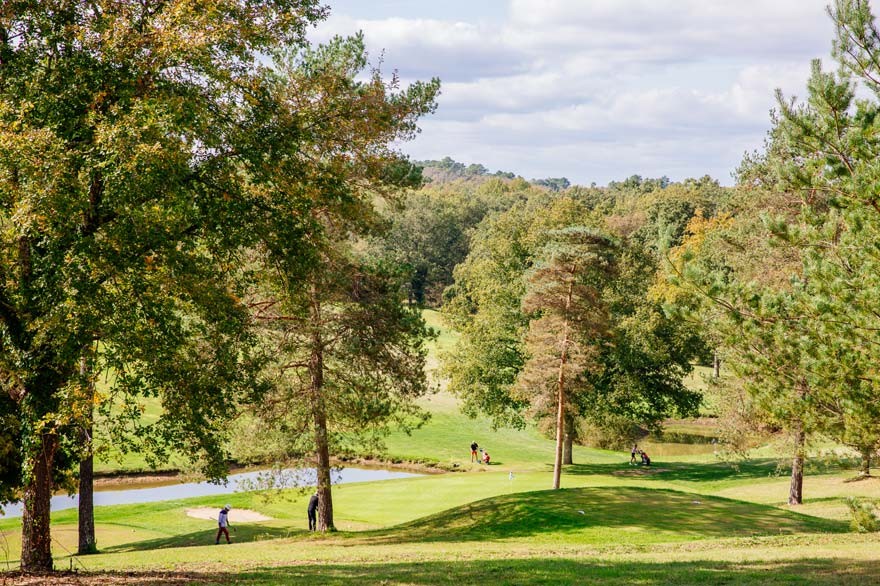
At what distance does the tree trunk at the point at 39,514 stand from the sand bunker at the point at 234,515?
17.2 metres

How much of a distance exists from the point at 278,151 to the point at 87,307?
194 inches

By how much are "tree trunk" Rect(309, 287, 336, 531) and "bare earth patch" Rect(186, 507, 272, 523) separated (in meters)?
7.51

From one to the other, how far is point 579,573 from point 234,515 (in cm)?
2210

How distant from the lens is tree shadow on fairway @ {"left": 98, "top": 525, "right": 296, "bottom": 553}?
2630 cm

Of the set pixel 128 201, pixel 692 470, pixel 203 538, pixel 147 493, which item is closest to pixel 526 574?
pixel 128 201

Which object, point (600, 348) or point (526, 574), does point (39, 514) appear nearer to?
point (526, 574)

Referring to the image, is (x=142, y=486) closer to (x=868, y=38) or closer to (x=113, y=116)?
(x=113, y=116)

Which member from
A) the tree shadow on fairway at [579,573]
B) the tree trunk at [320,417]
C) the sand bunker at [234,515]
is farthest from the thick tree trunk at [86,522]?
the tree shadow on fairway at [579,573]

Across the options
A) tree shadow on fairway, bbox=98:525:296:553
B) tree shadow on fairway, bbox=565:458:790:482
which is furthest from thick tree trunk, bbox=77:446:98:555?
tree shadow on fairway, bbox=565:458:790:482

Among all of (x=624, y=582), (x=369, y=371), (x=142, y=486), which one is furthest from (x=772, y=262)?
(x=142, y=486)

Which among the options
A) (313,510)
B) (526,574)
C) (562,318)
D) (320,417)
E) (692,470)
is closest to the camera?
(526,574)

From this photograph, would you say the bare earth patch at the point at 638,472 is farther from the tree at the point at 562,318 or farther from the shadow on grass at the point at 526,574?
→ the shadow on grass at the point at 526,574

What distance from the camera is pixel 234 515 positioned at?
112 ft

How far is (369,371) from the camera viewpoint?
2523 cm
